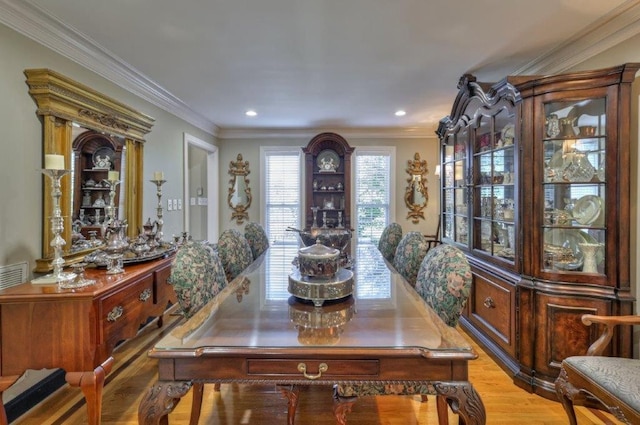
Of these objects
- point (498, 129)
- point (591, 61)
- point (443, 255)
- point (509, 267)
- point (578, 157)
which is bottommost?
point (509, 267)

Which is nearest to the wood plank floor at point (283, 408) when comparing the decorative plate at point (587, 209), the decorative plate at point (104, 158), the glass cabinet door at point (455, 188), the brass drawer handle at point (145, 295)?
the brass drawer handle at point (145, 295)

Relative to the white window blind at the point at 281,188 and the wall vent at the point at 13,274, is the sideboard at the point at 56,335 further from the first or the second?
the white window blind at the point at 281,188

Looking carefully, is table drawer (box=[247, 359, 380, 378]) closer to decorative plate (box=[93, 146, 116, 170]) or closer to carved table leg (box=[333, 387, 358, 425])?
carved table leg (box=[333, 387, 358, 425])

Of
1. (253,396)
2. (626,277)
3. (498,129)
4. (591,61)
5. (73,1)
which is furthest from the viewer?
(498,129)

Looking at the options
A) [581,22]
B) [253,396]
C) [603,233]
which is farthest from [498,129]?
[253,396]

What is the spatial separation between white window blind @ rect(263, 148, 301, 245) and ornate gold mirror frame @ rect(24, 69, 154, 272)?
108 inches

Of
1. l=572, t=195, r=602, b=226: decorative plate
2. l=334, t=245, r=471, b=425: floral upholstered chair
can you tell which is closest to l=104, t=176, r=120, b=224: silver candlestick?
l=334, t=245, r=471, b=425: floral upholstered chair

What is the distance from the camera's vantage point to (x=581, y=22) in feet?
6.89

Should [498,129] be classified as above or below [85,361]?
above

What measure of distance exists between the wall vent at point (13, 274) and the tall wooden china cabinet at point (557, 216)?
3272 mm

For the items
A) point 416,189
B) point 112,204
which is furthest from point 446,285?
point 416,189

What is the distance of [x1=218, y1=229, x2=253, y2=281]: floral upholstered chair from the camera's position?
2.57m

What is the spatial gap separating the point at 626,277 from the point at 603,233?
291 mm

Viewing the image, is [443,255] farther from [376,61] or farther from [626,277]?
[376,61]
